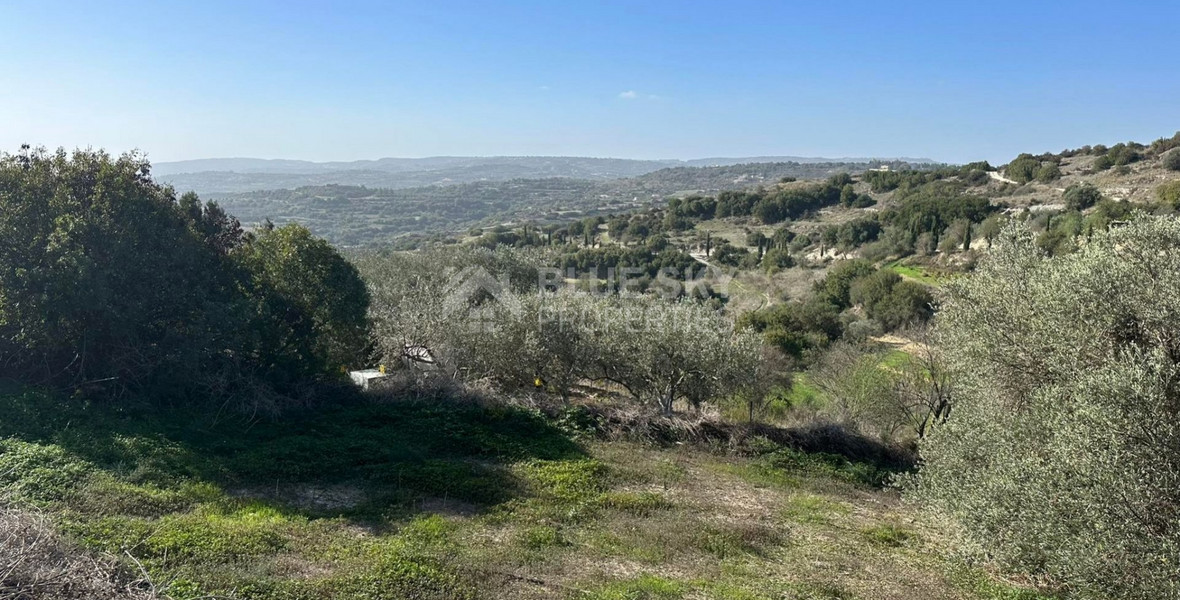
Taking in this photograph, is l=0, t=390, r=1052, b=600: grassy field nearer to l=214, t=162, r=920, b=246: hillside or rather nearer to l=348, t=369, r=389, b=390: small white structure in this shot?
l=348, t=369, r=389, b=390: small white structure

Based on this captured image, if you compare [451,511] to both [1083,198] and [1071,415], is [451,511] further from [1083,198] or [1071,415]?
[1083,198]

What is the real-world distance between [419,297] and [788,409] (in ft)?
42.7

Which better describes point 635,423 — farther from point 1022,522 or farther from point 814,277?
point 814,277

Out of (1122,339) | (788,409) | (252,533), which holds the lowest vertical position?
(788,409)

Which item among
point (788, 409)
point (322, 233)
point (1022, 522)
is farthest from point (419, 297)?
point (322, 233)

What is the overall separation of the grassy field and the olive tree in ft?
5.31

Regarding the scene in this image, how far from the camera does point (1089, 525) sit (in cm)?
762

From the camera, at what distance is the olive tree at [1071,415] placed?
24.2 ft

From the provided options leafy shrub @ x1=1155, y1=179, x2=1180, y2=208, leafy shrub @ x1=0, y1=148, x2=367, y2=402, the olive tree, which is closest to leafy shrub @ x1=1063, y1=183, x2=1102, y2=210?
leafy shrub @ x1=1155, y1=179, x2=1180, y2=208

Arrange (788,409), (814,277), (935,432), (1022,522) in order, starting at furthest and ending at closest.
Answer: (814,277)
(788,409)
(935,432)
(1022,522)

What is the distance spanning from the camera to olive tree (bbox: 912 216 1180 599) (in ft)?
24.2

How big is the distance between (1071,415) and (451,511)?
956 cm

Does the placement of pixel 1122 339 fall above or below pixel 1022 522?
above

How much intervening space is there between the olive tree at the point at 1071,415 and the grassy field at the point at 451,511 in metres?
1.62
